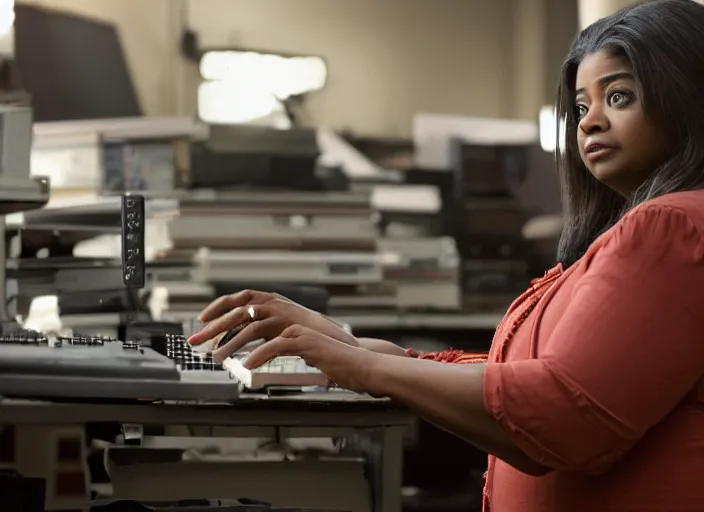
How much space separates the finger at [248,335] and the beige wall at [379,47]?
140 centimetres

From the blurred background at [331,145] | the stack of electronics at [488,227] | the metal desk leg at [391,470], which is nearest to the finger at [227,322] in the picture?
the metal desk leg at [391,470]

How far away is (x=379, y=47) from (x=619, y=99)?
1592mm

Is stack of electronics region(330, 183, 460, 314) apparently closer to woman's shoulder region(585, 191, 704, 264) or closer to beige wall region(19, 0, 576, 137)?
beige wall region(19, 0, 576, 137)

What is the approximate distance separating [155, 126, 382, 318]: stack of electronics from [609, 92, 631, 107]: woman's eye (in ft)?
4.23

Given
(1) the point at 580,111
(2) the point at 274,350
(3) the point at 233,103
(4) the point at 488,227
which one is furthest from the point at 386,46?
(2) the point at 274,350

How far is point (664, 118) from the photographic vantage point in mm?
1062

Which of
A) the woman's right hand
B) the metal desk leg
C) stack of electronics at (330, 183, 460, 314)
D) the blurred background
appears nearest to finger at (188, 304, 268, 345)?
the woman's right hand

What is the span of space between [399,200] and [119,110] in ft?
2.33

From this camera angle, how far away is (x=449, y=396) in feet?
3.22

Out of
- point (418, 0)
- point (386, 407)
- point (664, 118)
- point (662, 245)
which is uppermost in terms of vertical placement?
point (418, 0)

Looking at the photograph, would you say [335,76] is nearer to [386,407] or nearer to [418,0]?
[418,0]

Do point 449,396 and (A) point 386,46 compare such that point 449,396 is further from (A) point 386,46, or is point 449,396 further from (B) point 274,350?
(A) point 386,46

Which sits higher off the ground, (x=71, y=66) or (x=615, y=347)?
(x=71, y=66)

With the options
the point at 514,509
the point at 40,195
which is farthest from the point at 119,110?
the point at 514,509
